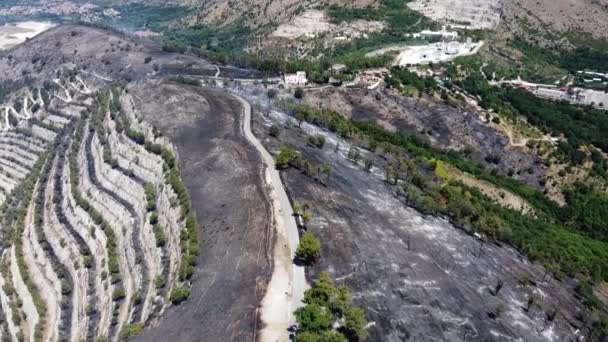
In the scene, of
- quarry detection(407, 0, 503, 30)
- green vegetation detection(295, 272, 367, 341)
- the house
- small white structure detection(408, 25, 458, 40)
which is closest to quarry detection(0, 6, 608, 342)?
green vegetation detection(295, 272, 367, 341)

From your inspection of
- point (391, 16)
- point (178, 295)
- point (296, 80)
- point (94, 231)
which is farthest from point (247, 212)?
point (391, 16)

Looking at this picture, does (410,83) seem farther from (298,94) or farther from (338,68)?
(298,94)

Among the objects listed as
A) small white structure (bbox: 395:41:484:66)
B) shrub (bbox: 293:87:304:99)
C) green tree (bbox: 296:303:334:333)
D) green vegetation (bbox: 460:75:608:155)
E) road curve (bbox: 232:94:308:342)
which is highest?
green tree (bbox: 296:303:334:333)

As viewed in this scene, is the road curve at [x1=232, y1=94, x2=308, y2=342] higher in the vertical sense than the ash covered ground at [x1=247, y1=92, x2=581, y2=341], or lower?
higher

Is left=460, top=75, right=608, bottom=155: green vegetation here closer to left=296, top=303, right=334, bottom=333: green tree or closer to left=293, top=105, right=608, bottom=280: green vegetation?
left=293, top=105, right=608, bottom=280: green vegetation

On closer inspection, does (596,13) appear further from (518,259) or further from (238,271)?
(238,271)

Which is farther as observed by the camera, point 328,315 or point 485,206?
point 485,206
